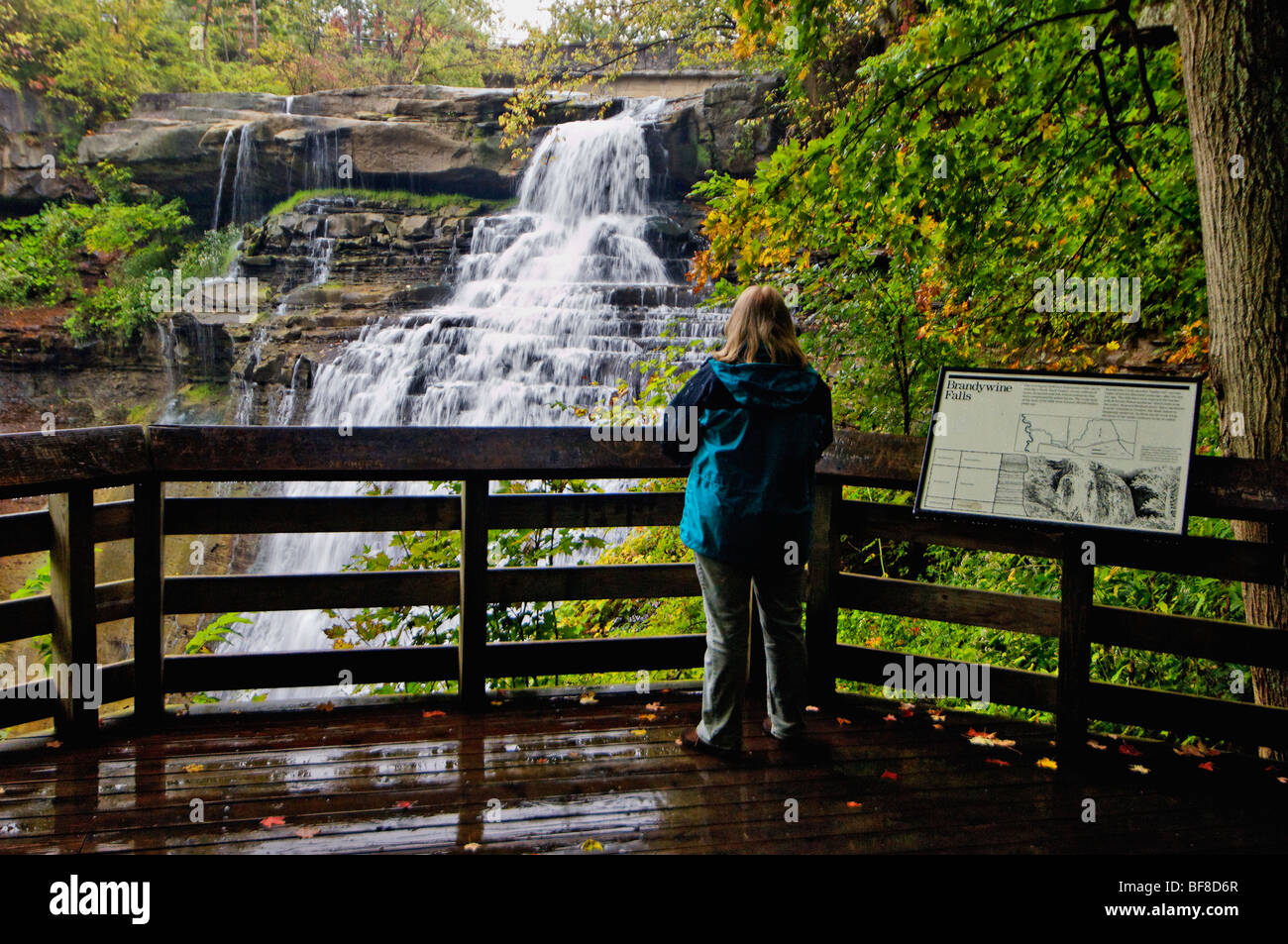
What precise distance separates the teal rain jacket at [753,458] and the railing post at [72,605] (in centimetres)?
229

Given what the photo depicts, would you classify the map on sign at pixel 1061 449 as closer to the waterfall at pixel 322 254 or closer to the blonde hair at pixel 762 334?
the blonde hair at pixel 762 334

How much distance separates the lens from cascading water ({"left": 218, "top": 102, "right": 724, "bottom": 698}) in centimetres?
1362

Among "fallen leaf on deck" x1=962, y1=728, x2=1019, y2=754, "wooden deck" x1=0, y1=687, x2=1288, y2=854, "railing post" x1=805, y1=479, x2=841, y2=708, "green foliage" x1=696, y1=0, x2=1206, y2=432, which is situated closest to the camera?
"wooden deck" x1=0, y1=687, x2=1288, y2=854

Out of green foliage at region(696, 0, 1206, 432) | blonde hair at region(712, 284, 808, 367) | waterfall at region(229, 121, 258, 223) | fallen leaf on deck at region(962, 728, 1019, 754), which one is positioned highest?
waterfall at region(229, 121, 258, 223)

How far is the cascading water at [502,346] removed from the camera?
536 inches

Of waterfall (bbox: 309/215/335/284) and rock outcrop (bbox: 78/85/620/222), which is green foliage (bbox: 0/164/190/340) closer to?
rock outcrop (bbox: 78/85/620/222)

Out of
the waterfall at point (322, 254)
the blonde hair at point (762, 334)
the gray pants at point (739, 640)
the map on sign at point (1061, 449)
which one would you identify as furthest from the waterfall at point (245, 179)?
the gray pants at point (739, 640)

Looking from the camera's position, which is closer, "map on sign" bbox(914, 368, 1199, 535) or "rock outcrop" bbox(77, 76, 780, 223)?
"map on sign" bbox(914, 368, 1199, 535)

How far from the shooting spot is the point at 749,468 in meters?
3.15

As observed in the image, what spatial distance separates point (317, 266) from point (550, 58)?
796 cm

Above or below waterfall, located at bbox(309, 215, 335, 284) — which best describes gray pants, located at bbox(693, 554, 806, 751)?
below

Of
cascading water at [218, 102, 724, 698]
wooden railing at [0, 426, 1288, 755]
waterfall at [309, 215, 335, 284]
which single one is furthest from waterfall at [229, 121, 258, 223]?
wooden railing at [0, 426, 1288, 755]

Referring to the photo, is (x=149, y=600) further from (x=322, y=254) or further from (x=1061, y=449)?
(x=322, y=254)

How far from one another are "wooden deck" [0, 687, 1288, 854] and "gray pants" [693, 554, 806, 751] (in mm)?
186
